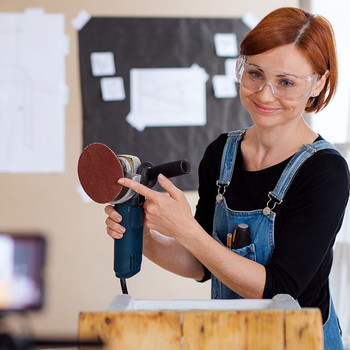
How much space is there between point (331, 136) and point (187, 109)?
0.78 metres

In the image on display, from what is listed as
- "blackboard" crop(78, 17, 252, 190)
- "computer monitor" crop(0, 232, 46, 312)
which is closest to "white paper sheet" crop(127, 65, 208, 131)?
"blackboard" crop(78, 17, 252, 190)

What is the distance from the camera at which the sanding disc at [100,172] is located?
99 centimetres

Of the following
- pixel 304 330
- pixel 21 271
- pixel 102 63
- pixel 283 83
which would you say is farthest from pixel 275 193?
pixel 102 63

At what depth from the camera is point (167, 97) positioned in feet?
8.24

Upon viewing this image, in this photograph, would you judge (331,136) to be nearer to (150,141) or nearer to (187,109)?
(187,109)

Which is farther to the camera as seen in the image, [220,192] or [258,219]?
[220,192]

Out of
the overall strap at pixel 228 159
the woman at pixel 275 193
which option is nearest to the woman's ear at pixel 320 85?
the woman at pixel 275 193

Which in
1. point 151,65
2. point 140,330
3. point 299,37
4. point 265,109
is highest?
point 151,65

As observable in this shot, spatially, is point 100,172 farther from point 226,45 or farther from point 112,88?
point 226,45

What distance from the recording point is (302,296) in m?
1.10

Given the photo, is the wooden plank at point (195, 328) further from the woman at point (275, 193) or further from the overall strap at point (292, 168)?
the overall strap at point (292, 168)

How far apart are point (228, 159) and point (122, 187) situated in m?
0.35

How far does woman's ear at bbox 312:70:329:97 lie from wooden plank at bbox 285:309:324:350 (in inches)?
24.8

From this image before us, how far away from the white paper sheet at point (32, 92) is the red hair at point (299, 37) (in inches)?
63.2
